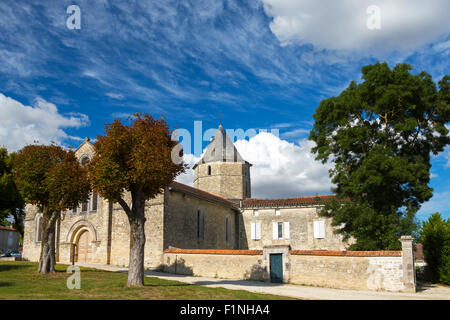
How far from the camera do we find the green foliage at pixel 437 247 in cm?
2092

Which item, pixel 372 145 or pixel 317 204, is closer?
pixel 372 145

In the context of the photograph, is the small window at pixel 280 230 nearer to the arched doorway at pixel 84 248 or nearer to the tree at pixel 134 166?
the arched doorway at pixel 84 248

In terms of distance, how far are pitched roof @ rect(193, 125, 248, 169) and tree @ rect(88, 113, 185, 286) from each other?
25534 millimetres

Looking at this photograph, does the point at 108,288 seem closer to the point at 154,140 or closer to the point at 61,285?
the point at 61,285

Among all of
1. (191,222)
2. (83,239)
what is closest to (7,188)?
(83,239)

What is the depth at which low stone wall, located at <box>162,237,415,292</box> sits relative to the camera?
1703 centimetres

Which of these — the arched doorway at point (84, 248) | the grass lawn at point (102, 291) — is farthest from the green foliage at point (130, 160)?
the arched doorway at point (84, 248)

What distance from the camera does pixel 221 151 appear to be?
4153 cm

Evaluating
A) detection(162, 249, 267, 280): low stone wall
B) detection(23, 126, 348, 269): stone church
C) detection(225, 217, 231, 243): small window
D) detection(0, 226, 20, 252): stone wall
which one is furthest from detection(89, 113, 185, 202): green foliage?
detection(0, 226, 20, 252): stone wall

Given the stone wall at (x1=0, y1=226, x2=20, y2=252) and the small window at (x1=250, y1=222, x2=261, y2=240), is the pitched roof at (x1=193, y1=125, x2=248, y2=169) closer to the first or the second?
the small window at (x1=250, y1=222, x2=261, y2=240)
